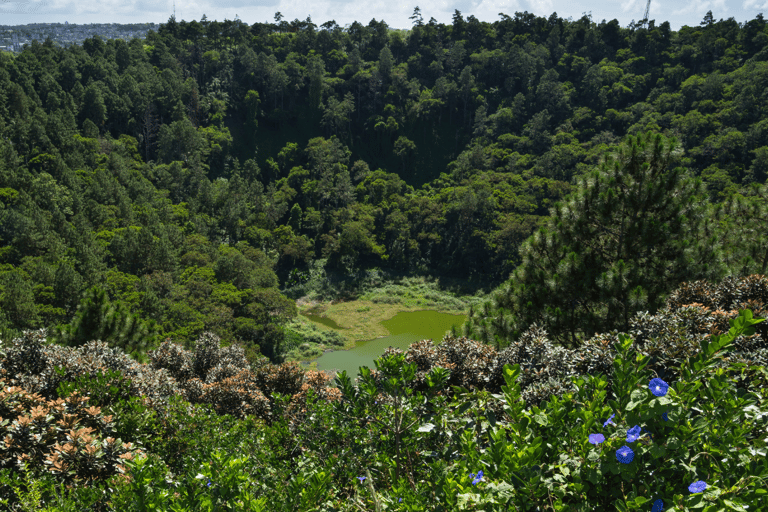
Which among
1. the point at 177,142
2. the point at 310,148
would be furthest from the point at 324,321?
the point at 177,142

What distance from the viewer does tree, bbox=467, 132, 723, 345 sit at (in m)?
7.62

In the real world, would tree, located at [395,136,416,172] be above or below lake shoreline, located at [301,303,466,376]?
above

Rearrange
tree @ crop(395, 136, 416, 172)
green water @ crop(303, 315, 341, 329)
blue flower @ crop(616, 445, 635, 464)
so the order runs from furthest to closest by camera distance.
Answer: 1. tree @ crop(395, 136, 416, 172)
2. green water @ crop(303, 315, 341, 329)
3. blue flower @ crop(616, 445, 635, 464)

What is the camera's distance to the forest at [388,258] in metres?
2.22

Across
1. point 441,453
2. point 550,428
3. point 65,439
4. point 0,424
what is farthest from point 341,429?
point 0,424

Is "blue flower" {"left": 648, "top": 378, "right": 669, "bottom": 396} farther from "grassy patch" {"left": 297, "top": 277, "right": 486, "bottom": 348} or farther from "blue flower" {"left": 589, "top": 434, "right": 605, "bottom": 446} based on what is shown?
"grassy patch" {"left": 297, "top": 277, "right": 486, "bottom": 348}

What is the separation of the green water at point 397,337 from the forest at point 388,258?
11.4 feet

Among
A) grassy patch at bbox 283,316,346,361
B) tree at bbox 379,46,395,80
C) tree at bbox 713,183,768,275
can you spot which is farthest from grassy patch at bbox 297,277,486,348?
tree at bbox 379,46,395,80

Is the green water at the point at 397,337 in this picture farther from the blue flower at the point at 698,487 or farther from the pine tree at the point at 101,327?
the blue flower at the point at 698,487

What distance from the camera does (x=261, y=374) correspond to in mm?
8656

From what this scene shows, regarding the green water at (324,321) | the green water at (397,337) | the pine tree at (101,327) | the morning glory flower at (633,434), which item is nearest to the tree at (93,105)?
the green water at (324,321)

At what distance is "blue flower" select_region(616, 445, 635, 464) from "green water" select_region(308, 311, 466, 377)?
2259 centimetres

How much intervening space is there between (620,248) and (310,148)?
156 ft

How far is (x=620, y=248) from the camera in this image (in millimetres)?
8148
